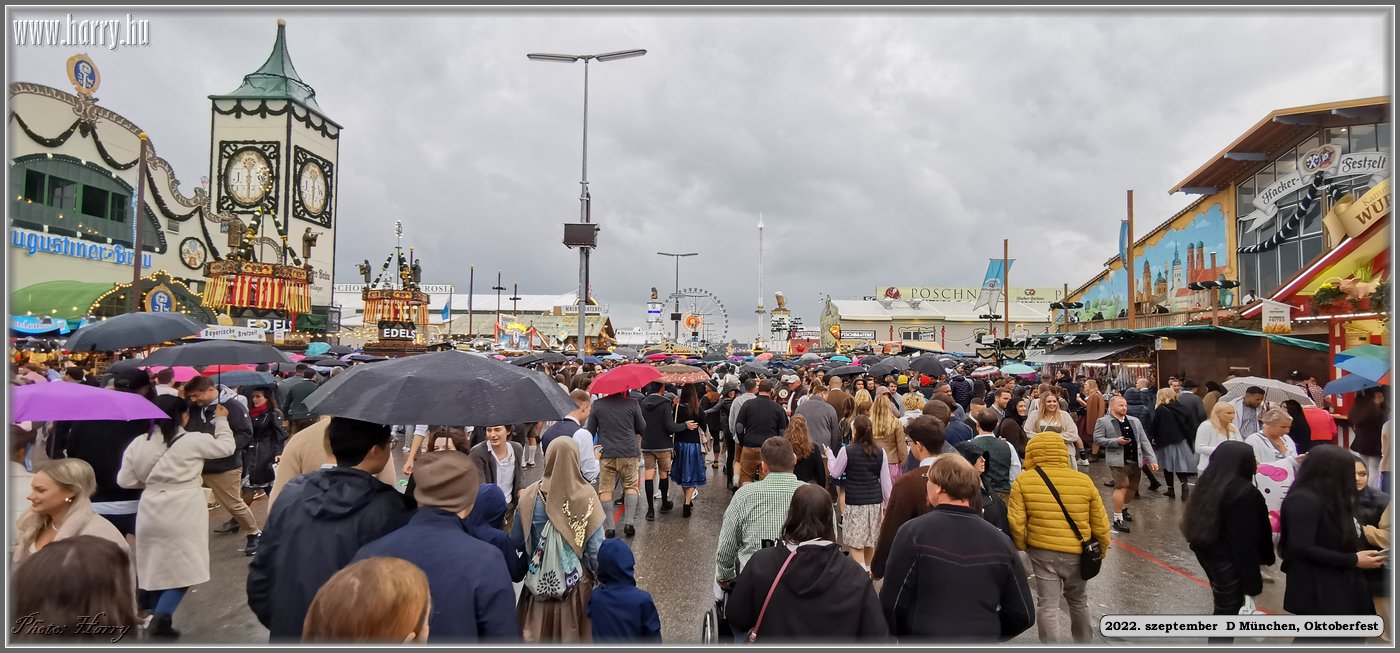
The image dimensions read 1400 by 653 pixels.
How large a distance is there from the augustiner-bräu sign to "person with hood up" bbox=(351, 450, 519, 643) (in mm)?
19388

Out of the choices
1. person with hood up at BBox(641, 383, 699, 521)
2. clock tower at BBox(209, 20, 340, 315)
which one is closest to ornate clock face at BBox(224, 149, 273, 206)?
clock tower at BBox(209, 20, 340, 315)

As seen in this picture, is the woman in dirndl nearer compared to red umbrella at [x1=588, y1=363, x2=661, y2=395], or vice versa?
red umbrella at [x1=588, y1=363, x2=661, y2=395]

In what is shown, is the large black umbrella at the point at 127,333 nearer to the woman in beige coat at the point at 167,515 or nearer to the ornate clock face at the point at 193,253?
the woman in beige coat at the point at 167,515

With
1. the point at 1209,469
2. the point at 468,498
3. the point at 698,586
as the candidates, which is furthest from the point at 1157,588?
the point at 468,498

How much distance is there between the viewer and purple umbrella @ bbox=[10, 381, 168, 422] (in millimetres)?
3850

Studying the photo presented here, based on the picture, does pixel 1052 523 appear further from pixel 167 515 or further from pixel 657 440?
pixel 167 515

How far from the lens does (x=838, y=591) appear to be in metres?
2.66

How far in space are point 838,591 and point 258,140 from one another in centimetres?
5602

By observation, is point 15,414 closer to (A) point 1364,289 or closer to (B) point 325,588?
(B) point 325,588

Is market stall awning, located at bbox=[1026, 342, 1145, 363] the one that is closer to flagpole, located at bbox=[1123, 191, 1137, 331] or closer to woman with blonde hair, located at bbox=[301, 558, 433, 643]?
flagpole, located at bbox=[1123, 191, 1137, 331]

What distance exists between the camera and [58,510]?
3.23 meters

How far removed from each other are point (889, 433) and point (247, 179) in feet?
176

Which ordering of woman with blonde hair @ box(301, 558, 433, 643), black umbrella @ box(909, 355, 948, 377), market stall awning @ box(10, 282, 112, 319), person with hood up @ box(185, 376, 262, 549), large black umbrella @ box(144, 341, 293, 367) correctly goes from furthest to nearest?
1. market stall awning @ box(10, 282, 112, 319)
2. black umbrella @ box(909, 355, 948, 377)
3. large black umbrella @ box(144, 341, 293, 367)
4. person with hood up @ box(185, 376, 262, 549)
5. woman with blonde hair @ box(301, 558, 433, 643)

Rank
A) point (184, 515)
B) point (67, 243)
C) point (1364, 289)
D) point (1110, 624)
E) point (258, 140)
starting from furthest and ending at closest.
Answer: point (258, 140)
point (67, 243)
point (1364, 289)
point (184, 515)
point (1110, 624)
